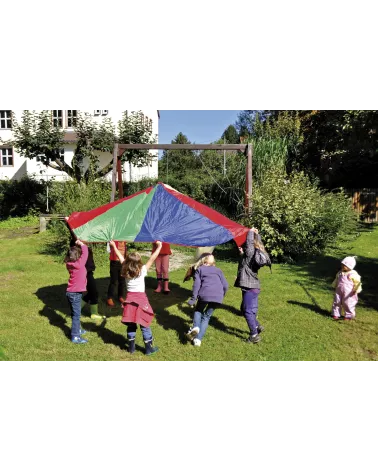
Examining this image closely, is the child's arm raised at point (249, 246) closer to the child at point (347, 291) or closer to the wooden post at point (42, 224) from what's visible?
the child at point (347, 291)

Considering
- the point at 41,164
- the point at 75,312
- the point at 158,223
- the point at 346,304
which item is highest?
the point at 41,164

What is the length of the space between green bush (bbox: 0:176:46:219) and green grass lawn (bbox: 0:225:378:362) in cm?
1239

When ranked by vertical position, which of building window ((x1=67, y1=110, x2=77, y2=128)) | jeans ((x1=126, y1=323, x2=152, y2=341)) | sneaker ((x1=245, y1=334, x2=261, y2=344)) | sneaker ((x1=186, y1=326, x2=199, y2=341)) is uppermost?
building window ((x1=67, y1=110, x2=77, y2=128))

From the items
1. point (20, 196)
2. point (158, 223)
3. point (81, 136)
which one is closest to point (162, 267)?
point (158, 223)

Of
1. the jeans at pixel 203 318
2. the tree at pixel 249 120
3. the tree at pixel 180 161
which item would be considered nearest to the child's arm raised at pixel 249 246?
the jeans at pixel 203 318

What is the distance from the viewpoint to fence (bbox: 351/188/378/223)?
19703 mm

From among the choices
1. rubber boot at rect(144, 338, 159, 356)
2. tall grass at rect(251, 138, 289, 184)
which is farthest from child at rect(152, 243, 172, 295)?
tall grass at rect(251, 138, 289, 184)

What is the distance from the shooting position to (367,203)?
19859 millimetres

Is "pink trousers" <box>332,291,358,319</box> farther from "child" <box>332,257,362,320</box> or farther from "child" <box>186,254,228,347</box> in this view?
"child" <box>186,254,228,347</box>

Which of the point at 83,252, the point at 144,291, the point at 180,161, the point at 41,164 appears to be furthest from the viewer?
the point at 180,161

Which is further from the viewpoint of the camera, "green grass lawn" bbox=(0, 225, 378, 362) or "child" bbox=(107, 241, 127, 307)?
"child" bbox=(107, 241, 127, 307)

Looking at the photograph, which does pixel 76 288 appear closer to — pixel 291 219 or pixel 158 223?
pixel 158 223

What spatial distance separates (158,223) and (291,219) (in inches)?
224
